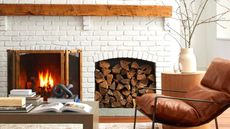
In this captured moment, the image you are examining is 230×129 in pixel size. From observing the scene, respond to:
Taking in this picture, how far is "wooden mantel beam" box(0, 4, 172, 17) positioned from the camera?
5234 mm

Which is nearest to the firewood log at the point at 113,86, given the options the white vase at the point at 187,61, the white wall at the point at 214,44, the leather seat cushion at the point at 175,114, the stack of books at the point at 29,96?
the white vase at the point at 187,61

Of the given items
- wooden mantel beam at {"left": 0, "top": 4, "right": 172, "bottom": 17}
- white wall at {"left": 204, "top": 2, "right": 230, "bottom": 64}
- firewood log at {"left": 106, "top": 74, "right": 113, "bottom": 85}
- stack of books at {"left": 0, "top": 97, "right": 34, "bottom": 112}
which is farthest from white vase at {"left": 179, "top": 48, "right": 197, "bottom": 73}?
white wall at {"left": 204, "top": 2, "right": 230, "bottom": 64}

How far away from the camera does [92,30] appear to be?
17.6ft

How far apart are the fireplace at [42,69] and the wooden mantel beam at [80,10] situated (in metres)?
0.52

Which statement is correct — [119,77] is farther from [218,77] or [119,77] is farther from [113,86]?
[218,77]

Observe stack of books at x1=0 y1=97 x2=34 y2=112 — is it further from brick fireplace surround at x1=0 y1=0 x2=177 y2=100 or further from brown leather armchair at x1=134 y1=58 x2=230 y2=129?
brick fireplace surround at x1=0 y1=0 x2=177 y2=100

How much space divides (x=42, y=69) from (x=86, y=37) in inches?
29.0

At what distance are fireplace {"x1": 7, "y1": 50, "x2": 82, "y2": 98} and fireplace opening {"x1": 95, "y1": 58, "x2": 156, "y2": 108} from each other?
13.7 inches

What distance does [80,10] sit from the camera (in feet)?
17.2

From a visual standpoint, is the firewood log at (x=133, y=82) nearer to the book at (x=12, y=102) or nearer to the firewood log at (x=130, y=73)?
the firewood log at (x=130, y=73)

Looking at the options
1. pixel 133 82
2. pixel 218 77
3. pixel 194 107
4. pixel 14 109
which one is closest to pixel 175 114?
pixel 194 107

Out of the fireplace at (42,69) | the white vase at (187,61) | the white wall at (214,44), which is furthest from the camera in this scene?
the white wall at (214,44)

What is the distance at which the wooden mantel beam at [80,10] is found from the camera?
5234 mm

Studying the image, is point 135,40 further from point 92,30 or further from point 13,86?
point 13,86
